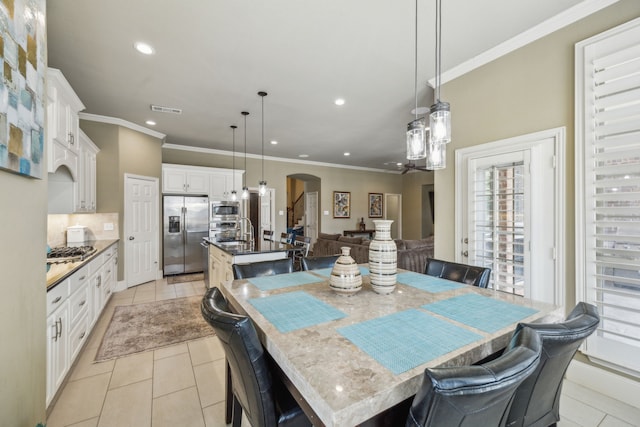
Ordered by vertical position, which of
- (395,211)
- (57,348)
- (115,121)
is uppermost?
(115,121)

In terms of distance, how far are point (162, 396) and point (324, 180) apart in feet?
22.5

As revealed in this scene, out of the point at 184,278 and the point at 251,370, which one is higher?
the point at 251,370

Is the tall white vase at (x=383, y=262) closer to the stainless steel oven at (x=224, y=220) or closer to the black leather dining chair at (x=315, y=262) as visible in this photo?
the black leather dining chair at (x=315, y=262)

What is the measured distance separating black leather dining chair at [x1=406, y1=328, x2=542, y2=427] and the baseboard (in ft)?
6.80

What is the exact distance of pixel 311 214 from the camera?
9016 millimetres

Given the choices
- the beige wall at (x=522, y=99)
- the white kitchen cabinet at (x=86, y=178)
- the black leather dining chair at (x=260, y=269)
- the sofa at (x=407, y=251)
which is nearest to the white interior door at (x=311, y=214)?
the sofa at (x=407, y=251)

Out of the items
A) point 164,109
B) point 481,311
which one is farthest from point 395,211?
point 481,311

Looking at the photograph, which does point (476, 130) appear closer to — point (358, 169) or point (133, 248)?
point (133, 248)

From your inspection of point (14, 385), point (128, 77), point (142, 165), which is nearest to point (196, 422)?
point (14, 385)

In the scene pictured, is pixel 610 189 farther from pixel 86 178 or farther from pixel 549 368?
pixel 86 178

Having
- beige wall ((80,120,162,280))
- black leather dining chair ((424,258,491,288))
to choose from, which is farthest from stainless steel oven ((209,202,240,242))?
black leather dining chair ((424,258,491,288))

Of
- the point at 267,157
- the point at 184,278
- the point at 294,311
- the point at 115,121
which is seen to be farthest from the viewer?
the point at 267,157

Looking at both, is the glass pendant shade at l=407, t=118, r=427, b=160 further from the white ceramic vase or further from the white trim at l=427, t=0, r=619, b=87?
the white trim at l=427, t=0, r=619, b=87

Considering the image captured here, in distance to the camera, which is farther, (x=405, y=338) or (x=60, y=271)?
(x=60, y=271)
